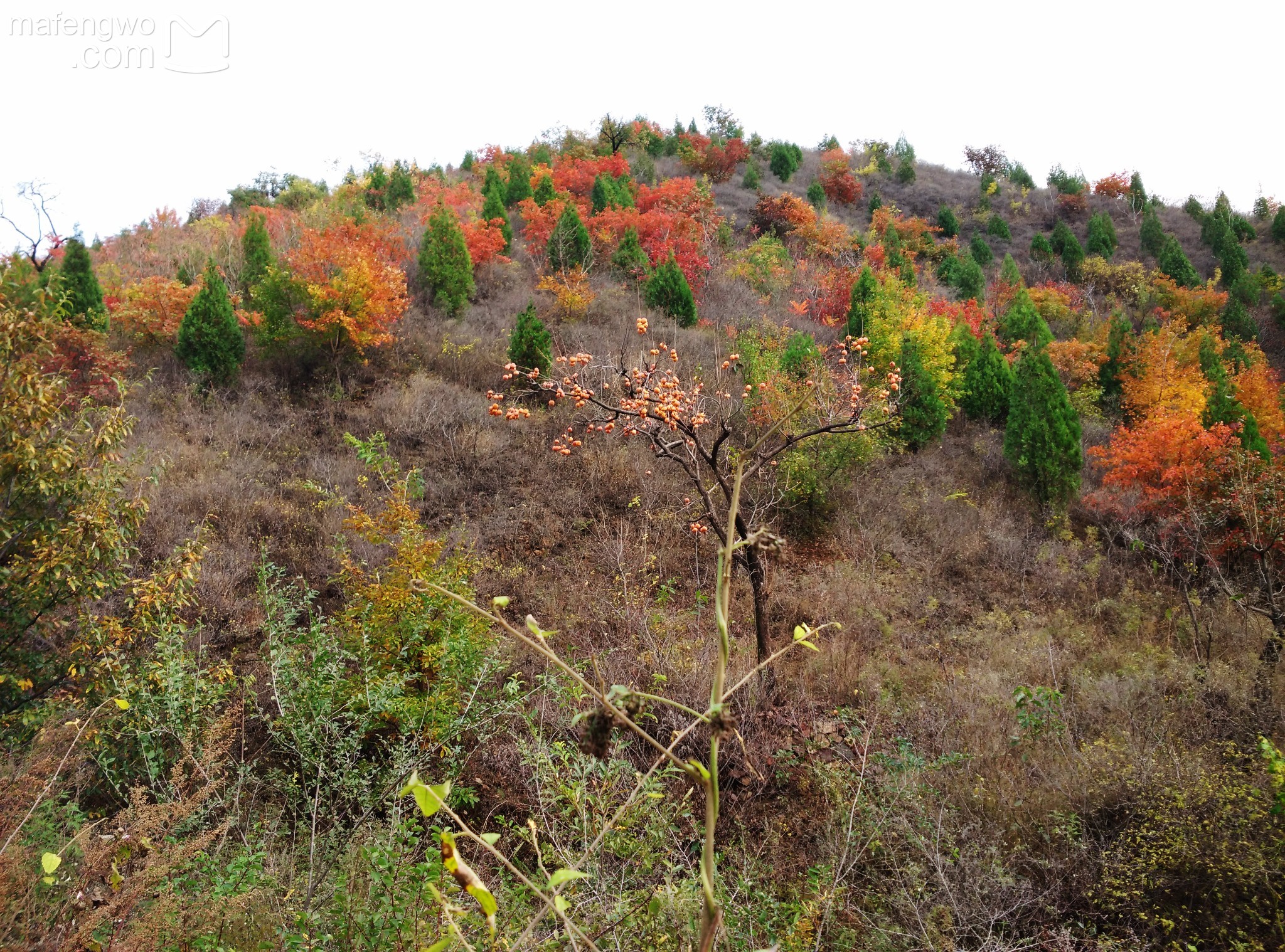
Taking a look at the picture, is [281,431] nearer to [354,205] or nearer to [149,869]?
[149,869]

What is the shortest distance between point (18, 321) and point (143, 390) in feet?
33.8

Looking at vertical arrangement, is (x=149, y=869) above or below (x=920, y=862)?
above

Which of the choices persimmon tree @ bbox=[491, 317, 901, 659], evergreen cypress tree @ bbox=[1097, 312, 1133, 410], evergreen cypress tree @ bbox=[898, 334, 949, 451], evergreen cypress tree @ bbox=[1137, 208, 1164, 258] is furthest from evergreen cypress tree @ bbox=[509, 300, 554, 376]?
evergreen cypress tree @ bbox=[1137, 208, 1164, 258]

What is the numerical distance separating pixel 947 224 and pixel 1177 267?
9.53 m

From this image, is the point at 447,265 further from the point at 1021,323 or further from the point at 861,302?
the point at 1021,323

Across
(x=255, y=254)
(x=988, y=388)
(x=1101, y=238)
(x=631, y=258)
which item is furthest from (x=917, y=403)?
(x=1101, y=238)

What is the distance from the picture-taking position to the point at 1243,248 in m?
31.2

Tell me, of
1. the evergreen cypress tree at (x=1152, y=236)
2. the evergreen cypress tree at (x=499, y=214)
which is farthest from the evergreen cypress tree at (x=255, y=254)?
the evergreen cypress tree at (x=1152, y=236)

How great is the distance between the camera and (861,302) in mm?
17391

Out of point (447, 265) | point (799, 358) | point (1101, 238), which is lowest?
point (799, 358)

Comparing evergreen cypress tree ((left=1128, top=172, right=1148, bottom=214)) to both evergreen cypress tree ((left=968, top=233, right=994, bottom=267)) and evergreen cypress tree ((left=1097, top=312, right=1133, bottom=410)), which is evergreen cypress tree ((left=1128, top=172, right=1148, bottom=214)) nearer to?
evergreen cypress tree ((left=968, top=233, right=994, bottom=267))

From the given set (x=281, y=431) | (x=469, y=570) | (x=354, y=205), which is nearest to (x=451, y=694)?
(x=469, y=570)

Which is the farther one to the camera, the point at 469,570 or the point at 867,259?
the point at 867,259

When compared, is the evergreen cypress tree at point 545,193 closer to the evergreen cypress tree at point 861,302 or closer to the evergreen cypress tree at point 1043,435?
the evergreen cypress tree at point 861,302
